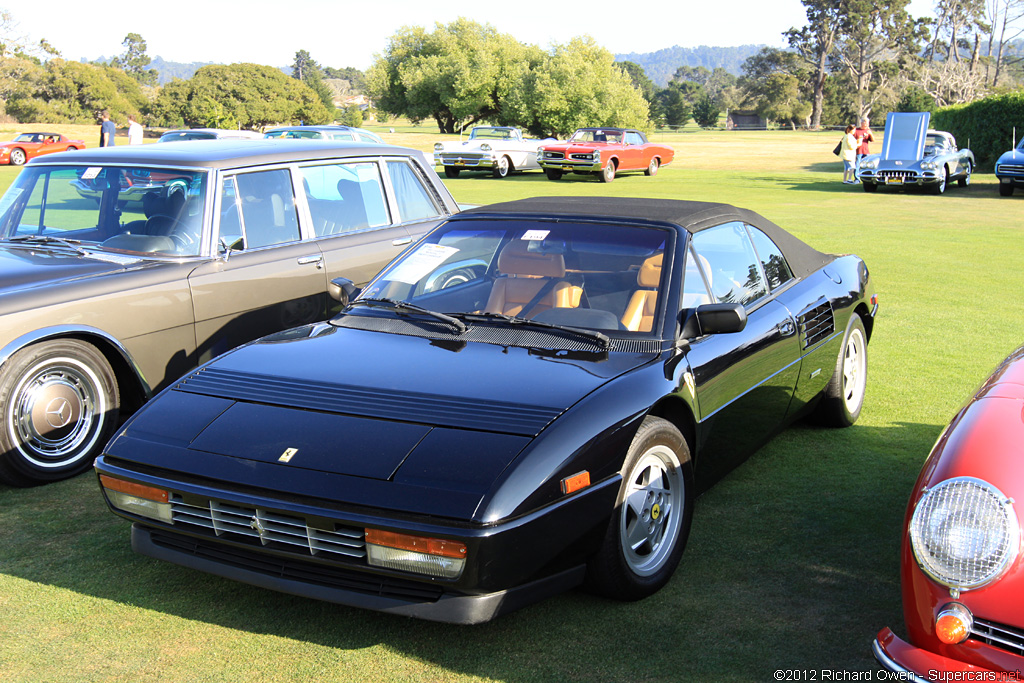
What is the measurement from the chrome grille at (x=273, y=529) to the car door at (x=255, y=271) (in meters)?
2.26

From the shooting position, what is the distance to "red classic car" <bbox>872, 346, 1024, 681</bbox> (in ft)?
7.39

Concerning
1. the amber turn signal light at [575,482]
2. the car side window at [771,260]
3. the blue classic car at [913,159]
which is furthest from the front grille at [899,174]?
the amber turn signal light at [575,482]

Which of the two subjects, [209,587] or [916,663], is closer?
[916,663]

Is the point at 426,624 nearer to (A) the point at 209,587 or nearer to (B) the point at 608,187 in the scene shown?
(A) the point at 209,587

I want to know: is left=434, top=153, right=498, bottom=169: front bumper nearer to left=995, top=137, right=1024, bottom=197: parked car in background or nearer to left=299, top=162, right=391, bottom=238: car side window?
left=995, top=137, right=1024, bottom=197: parked car in background

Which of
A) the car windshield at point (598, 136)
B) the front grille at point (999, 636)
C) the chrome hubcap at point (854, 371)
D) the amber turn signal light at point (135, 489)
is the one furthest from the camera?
the car windshield at point (598, 136)

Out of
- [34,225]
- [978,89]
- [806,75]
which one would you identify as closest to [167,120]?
[978,89]

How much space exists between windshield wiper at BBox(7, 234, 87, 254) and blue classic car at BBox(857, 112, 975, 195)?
855 inches

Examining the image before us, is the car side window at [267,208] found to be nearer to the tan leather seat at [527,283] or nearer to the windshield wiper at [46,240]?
the windshield wiper at [46,240]

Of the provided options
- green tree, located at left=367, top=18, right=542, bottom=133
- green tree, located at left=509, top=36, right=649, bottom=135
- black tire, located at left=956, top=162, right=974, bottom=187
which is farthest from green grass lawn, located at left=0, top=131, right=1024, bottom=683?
green tree, located at left=367, top=18, right=542, bottom=133

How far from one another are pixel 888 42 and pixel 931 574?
358 feet

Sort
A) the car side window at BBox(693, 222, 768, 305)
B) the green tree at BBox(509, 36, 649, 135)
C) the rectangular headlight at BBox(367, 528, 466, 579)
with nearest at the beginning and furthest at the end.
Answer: the rectangular headlight at BBox(367, 528, 466, 579) → the car side window at BBox(693, 222, 768, 305) → the green tree at BBox(509, 36, 649, 135)

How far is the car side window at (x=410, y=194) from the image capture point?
6.66 meters

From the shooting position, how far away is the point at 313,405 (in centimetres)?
320
